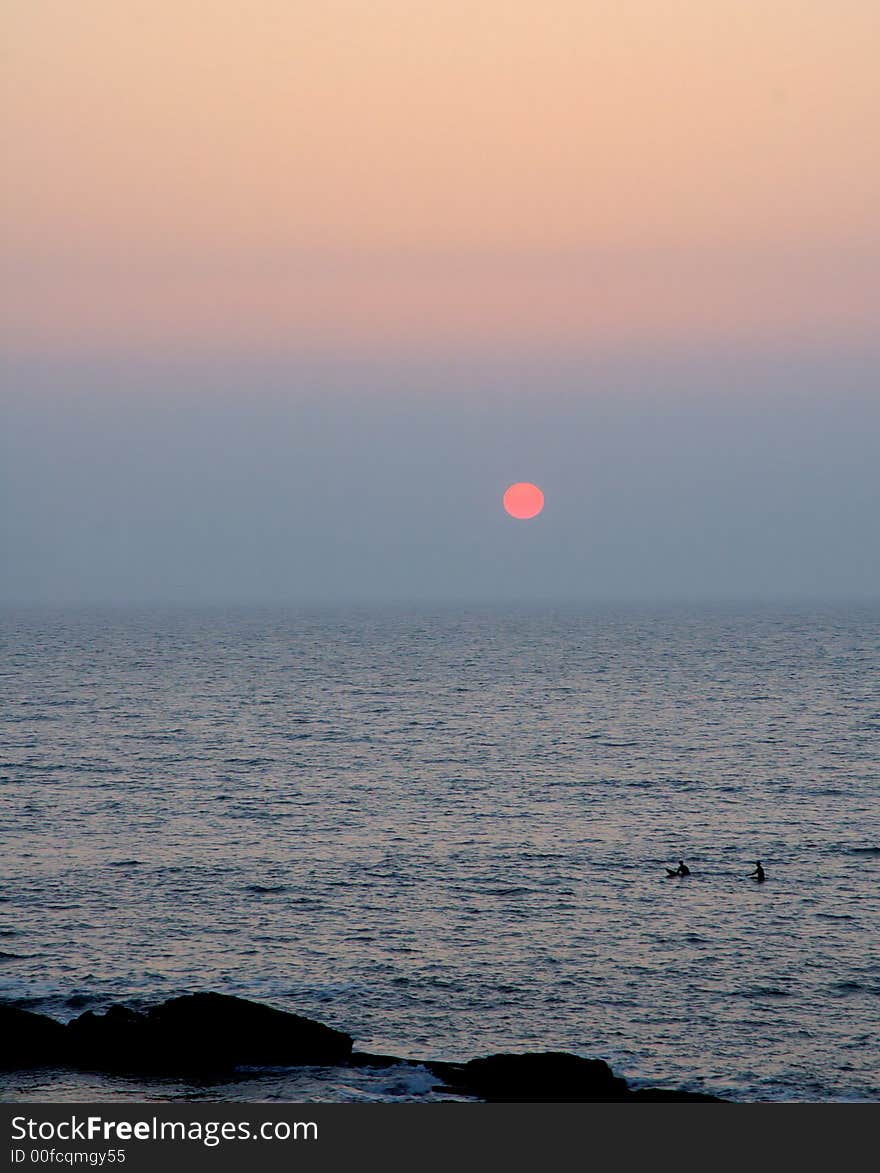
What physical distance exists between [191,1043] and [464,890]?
2238 centimetres

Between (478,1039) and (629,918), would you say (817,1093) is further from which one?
(629,918)

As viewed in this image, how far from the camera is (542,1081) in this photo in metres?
35.9

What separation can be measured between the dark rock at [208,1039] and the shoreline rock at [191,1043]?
0.11 ft

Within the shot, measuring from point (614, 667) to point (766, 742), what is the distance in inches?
3303

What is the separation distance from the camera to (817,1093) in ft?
121

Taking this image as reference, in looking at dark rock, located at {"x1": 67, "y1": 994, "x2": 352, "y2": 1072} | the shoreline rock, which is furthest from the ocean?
dark rock, located at {"x1": 67, "y1": 994, "x2": 352, "y2": 1072}

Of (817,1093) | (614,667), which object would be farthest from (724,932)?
(614,667)

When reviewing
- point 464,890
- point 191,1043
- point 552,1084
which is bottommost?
point 464,890

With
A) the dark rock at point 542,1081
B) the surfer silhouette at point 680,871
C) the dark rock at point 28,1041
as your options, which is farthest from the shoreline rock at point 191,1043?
the surfer silhouette at point 680,871

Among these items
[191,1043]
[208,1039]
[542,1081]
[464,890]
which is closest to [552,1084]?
[542,1081]

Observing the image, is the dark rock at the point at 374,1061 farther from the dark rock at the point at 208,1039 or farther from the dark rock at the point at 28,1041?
the dark rock at the point at 28,1041

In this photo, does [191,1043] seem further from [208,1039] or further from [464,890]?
[464,890]

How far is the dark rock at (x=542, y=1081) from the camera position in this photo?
35.5m

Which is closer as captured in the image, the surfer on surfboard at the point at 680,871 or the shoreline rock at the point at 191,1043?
the shoreline rock at the point at 191,1043
